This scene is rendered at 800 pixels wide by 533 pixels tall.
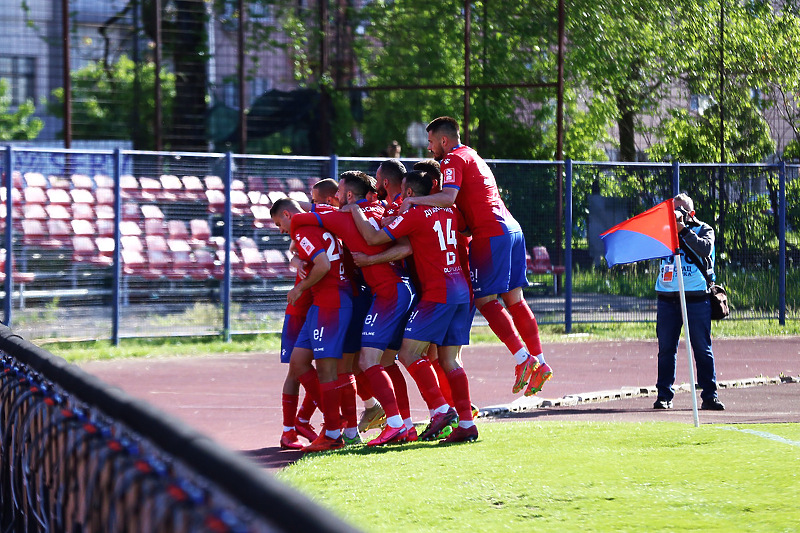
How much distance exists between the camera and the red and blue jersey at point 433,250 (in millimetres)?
7898

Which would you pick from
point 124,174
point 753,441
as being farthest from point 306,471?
point 124,174

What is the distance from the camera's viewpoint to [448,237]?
806 centimetres

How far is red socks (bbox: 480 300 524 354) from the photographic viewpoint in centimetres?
861

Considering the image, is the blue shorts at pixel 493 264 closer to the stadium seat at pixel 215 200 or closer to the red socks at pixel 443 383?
the red socks at pixel 443 383

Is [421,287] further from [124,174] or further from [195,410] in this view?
[124,174]

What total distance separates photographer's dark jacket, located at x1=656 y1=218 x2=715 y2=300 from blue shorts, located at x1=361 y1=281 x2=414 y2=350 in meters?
3.20

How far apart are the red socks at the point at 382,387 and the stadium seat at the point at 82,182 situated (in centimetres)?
746

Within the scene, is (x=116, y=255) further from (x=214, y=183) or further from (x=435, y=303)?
(x=435, y=303)

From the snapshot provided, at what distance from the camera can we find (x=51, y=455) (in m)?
3.51

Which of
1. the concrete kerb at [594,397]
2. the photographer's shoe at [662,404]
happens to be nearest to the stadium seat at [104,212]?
the concrete kerb at [594,397]

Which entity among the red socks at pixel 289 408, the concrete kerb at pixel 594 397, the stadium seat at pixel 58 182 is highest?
the stadium seat at pixel 58 182

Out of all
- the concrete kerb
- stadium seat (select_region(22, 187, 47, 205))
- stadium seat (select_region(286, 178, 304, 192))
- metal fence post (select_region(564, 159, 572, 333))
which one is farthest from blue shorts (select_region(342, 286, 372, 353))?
metal fence post (select_region(564, 159, 572, 333))

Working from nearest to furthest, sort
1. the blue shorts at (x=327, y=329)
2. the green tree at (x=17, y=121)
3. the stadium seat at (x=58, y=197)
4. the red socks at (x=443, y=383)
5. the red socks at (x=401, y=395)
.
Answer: the blue shorts at (x=327, y=329), the red socks at (x=401, y=395), the red socks at (x=443, y=383), the stadium seat at (x=58, y=197), the green tree at (x=17, y=121)

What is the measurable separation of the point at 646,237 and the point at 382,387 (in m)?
2.76
